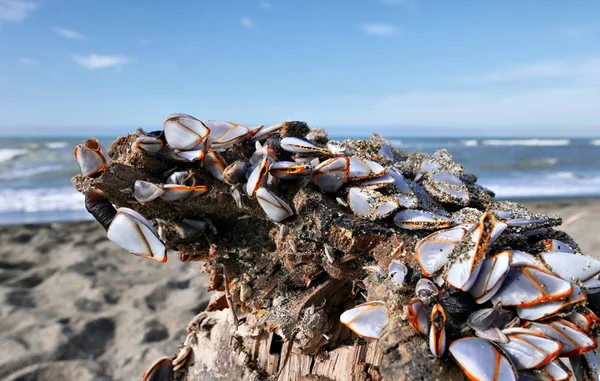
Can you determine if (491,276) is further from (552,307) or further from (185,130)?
(185,130)

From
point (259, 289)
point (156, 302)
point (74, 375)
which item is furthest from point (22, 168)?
point (259, 289)

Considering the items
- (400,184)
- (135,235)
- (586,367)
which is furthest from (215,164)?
(586,367)

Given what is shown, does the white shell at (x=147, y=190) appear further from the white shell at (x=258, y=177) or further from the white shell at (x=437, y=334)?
the white shell at (x=437, y=334)

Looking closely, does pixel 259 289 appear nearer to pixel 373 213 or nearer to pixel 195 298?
pixel 373 213

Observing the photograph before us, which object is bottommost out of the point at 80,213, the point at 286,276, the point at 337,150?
the point at 80,213

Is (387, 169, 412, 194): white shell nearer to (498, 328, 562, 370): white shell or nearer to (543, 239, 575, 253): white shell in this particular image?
(543, 239, 575, 253): white shell

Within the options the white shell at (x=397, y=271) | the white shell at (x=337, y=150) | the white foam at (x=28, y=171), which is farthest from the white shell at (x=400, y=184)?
the white foam at (x=28, y=171)

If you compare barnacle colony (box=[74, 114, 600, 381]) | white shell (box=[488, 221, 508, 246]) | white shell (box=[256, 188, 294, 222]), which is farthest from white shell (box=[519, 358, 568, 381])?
white shell (box=[256, 188, 294, 222])
